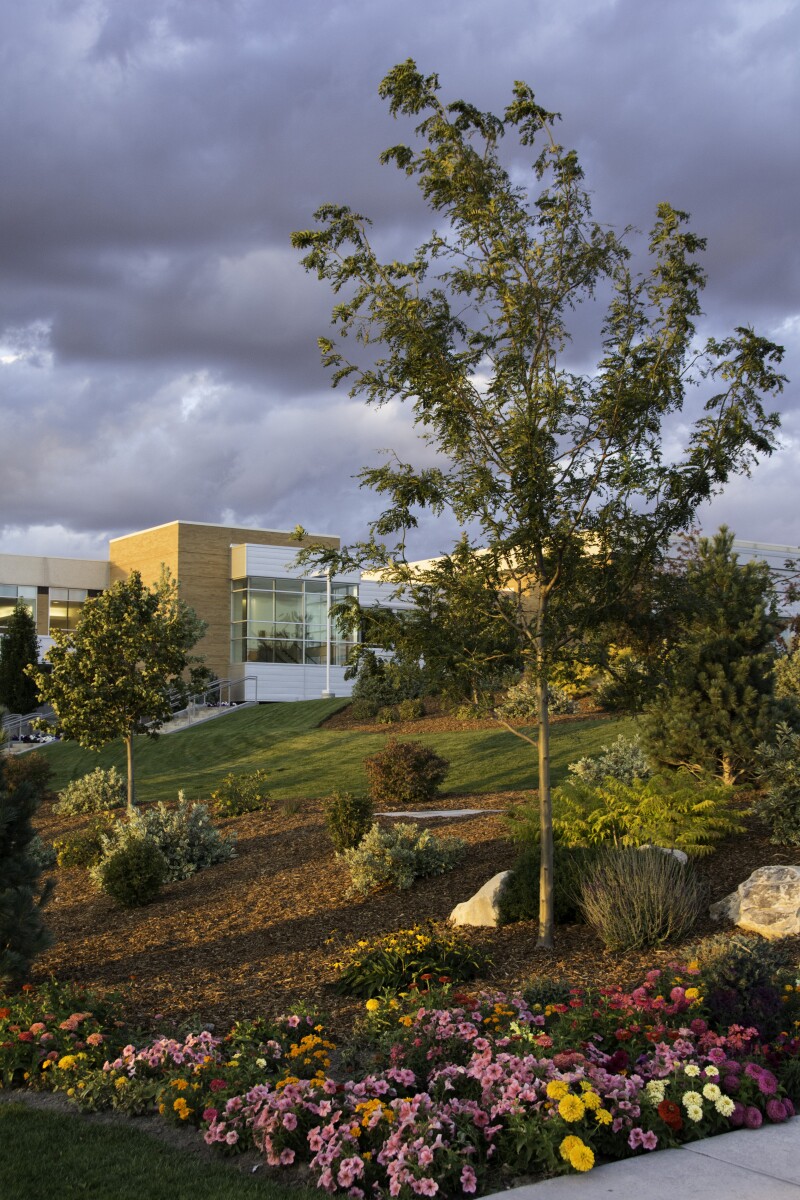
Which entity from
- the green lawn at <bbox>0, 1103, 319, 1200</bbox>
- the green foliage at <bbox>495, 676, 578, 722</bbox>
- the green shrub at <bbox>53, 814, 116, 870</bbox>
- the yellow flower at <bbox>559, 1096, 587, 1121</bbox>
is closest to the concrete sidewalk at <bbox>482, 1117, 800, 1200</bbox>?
the yellow flower at <bbox>559, 1096, 587, 1121</bbox>

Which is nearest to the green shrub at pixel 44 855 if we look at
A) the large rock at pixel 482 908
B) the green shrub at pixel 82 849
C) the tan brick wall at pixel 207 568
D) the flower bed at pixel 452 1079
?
the green shrub at pixel 82 849

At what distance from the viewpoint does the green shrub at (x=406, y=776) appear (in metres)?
15.8

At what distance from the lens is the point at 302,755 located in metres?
23.8

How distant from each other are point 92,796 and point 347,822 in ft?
28.7

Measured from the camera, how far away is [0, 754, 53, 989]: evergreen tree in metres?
7.11

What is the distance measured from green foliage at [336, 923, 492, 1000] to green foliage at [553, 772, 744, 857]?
2284 mm

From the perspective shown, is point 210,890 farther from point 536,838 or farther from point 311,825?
point 536,838

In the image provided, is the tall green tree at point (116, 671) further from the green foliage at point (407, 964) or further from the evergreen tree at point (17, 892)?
the green foliage at point (407, 964)

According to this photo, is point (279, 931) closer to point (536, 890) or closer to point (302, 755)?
Result: point (536, 890)

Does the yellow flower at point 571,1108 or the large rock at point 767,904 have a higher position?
the large rock at point 767,904

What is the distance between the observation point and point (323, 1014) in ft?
20.8

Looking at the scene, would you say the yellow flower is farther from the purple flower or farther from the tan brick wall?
the tan brick wall

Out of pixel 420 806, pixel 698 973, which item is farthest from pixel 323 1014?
pixel 420 806

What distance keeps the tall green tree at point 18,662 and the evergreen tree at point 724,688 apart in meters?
28.5
